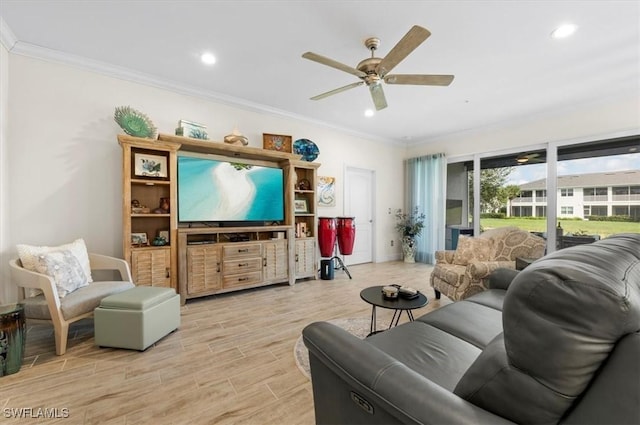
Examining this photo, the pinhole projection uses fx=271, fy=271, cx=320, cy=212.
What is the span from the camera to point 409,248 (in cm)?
576

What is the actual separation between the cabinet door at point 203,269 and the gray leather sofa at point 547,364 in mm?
2743

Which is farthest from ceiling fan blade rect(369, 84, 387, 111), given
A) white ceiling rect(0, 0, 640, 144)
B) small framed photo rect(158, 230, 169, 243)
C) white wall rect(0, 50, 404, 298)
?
small framed photo rect(158, 230, 169, 243)

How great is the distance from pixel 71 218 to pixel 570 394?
157 inches

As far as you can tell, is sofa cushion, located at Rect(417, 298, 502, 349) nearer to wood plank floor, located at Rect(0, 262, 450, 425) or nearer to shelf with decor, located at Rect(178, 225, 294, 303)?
wood plank floor, located at Rect(0, 262, 450, 425)

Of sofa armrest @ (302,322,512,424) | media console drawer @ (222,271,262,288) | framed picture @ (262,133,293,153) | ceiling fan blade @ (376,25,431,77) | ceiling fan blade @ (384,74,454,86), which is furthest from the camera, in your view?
framed picture @ (262,133,293,153)

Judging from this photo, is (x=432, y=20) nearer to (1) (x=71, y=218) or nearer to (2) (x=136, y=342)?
(2) (x=136, y=342)

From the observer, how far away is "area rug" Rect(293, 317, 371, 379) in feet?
6.34

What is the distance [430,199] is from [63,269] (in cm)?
568

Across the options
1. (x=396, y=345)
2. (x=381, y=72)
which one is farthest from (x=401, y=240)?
(x=396, y=345)

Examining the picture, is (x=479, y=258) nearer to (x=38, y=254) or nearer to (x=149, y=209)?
(x=149, y=209)

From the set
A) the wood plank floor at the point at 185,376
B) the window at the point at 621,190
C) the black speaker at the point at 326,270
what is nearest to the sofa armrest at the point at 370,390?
the wood plank floor at the point at 185,376

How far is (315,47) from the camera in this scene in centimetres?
266

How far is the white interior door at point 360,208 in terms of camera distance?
542 cm

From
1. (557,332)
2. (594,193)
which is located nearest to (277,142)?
(557,332)
